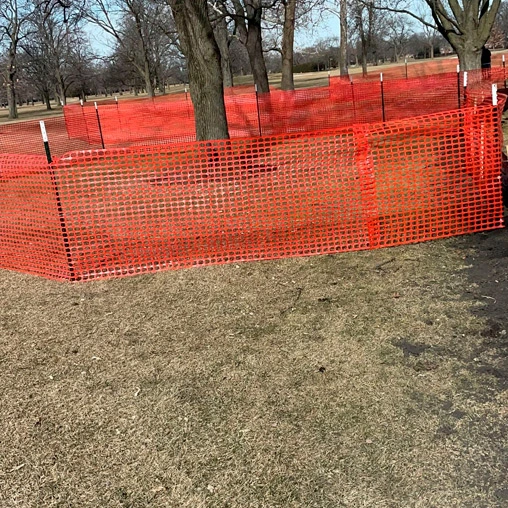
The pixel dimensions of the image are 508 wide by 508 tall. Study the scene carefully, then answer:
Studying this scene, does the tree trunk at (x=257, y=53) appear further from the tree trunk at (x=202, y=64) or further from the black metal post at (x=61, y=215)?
the black metal post at (x=61, y=215)

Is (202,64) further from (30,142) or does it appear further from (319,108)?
(30,142)

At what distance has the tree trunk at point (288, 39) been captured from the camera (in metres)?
20.1

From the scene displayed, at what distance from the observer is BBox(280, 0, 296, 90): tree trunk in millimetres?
20141

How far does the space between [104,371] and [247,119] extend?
14.4m

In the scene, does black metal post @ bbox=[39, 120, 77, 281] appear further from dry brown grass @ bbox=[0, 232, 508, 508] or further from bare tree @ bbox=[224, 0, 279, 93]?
bare tree @ bbox=[224, 0, 279, 93]

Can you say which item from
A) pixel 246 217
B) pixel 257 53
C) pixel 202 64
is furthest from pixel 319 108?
pixel 246 217

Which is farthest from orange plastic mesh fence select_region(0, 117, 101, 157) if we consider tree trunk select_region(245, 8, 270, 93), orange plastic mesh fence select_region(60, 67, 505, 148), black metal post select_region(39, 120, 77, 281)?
black metal post select_region(39, 120, 77, 281)

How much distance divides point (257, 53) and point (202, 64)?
400 inches

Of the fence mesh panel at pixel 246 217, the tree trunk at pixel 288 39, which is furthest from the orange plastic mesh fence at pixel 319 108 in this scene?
the fence mesh panel at pixel 246 217

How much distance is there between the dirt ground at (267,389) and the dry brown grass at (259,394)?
0.01 m

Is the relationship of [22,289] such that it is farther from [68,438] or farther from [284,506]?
[284,506]

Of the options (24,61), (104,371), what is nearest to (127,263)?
(104,371)

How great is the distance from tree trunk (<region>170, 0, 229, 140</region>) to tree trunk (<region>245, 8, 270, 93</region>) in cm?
910

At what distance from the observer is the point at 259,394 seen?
3434mm
